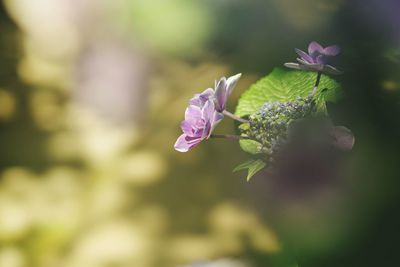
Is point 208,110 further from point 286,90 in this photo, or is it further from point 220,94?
point 286,90

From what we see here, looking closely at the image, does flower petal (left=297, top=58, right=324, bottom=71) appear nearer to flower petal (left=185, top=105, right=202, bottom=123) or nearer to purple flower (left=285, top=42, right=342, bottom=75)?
purple flower (left=285, top=42, right=342, bottom=75)

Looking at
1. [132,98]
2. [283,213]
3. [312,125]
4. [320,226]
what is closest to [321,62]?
[312,125]

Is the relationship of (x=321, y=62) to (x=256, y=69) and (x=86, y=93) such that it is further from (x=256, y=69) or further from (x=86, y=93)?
(x=86, y=93)

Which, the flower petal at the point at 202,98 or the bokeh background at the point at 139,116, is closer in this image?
the flower petal at the point at 202,98

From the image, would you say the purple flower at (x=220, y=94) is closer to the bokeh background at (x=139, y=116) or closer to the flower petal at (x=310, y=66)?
the flower petal at (x=310, y=66)

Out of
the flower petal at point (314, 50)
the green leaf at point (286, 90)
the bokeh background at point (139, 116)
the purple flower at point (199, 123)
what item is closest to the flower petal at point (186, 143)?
the purple flower at point (199, 123)

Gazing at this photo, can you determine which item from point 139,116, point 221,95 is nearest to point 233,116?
point 221,95
